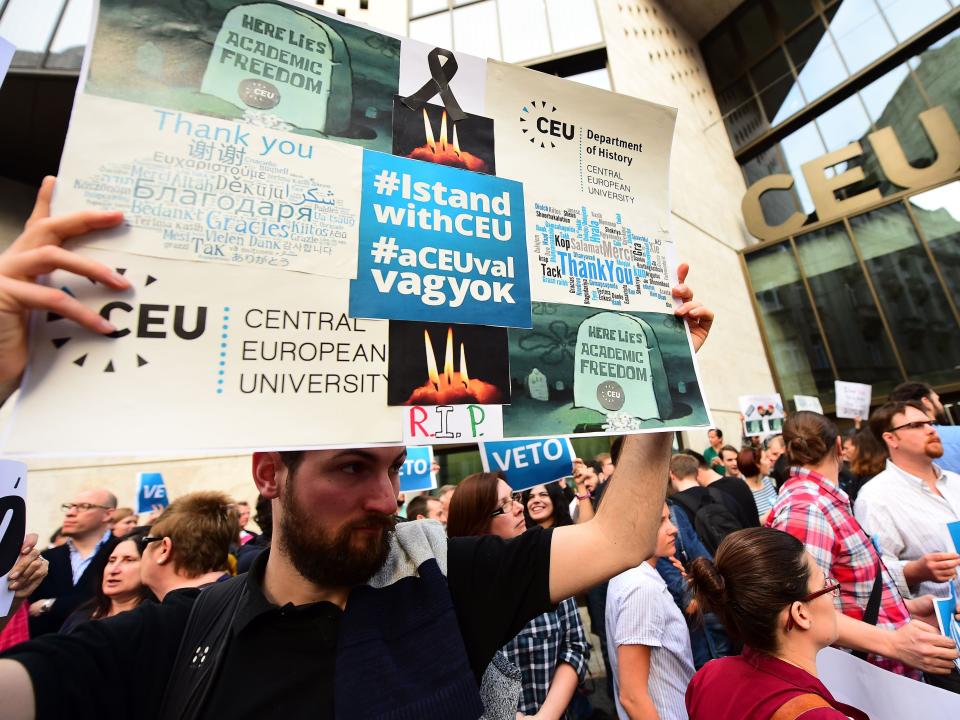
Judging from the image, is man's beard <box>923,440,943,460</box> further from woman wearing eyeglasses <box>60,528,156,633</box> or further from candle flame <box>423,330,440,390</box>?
woman wearing eyeglasses <box>60,528,156,633</box>

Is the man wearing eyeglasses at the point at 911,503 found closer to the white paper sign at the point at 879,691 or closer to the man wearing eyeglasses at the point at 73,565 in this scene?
the white paper sign at the point at 879,691

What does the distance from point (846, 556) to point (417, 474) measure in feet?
12.6

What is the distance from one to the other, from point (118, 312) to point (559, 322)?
1034 millimetres

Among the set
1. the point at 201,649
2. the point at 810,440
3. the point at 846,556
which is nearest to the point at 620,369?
the point at 201,649

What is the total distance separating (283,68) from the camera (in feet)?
3.91

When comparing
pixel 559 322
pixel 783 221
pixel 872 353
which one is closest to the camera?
pixel 559 322

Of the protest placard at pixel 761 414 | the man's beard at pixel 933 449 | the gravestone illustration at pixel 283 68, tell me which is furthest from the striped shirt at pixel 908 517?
the protest placard at pixel 761 414

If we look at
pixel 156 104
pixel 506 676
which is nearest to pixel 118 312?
pixel 156 104

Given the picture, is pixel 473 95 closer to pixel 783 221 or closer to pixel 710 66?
pixel 783 221

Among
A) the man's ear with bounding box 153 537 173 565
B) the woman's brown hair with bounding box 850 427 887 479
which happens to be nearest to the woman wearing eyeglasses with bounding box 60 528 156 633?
the man's ear with bounding box 153 537 173 565

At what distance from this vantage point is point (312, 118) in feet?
3.97

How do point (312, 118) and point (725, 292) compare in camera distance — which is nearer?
point (312, 118)

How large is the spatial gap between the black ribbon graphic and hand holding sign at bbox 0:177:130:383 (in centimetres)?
84

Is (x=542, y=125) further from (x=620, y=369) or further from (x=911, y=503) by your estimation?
(x=911, y=503)
